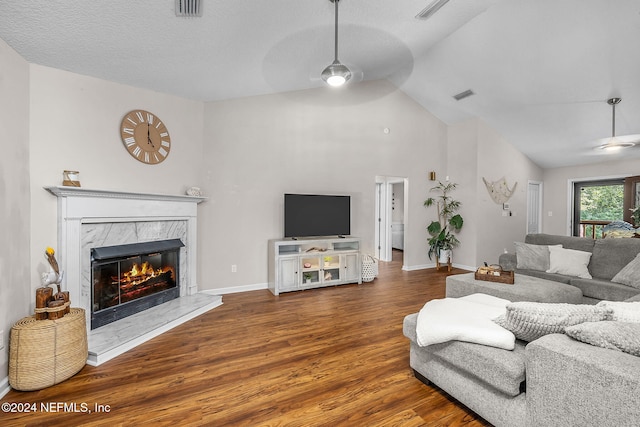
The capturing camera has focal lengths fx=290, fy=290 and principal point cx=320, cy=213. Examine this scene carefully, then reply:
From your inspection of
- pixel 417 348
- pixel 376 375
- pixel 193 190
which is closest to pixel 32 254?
pixel 193 190

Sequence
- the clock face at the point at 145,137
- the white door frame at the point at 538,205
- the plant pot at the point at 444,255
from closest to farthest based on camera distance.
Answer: the clock face at the point at 145,137 → the plant pot at the point at 444,255 → the white door frame at the point at 538,205

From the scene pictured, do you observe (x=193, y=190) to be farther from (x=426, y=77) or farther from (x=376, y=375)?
(x=426, y=77)

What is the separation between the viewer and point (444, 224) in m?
6.22

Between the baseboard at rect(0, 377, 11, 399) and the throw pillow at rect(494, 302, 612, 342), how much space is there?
3.20 meters

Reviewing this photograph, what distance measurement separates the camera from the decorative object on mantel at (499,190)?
6043 mm

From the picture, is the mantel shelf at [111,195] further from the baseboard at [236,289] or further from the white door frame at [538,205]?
the white door frame at [538,205]

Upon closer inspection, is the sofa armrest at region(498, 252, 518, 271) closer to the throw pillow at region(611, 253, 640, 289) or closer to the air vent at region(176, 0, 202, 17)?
the throw pillow at region(611, 253, 640, 289)

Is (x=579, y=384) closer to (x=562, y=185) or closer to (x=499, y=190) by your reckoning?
(x=499, y=190)

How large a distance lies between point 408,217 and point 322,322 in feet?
11.6

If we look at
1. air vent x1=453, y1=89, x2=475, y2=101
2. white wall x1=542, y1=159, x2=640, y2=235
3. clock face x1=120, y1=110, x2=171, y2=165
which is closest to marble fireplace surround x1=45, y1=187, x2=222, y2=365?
clock face x1=120, y1=110, x2=171, y2=165

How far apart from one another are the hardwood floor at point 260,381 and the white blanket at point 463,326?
0.49 m

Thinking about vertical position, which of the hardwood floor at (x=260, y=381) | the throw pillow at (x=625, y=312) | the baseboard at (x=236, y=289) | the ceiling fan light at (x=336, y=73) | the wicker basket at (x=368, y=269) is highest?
the ceiling fan light at (x=336, y=73)

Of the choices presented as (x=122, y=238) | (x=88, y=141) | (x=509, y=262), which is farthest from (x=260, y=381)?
(x=509, y=262)

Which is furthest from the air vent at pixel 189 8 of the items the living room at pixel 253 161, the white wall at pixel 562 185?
the white wall at pixel 562 185
